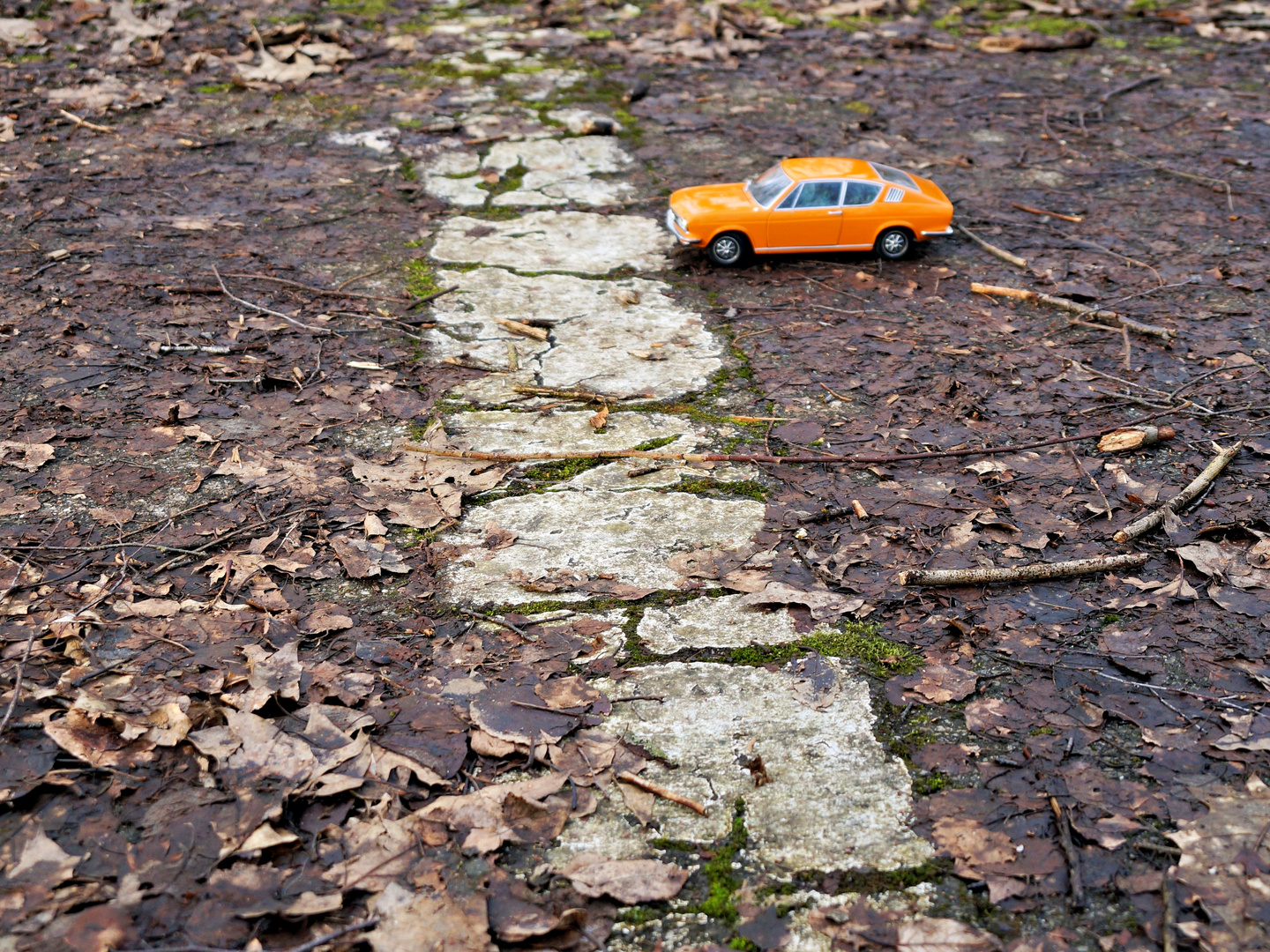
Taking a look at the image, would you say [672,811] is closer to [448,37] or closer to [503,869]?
[503,869]

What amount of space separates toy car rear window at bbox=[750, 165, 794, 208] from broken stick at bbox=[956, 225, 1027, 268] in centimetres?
152

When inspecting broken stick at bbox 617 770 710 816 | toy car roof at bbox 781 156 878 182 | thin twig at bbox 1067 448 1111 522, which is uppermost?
toy car roof at bbox 781 156 878 182

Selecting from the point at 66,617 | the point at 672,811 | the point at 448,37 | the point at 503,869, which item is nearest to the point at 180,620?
the point at 66,617

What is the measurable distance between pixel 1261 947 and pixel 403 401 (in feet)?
14.0

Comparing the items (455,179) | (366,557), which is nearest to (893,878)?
(366,557)

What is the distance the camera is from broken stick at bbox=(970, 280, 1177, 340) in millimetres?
5826

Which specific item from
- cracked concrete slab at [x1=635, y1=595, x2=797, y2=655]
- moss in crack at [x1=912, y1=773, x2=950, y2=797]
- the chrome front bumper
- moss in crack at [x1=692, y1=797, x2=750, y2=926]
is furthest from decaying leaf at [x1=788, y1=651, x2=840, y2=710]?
the chrome front bumper

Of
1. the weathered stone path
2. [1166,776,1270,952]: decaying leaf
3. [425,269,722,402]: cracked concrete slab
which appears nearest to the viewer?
[1166,776,1270,952]: decaying leaf

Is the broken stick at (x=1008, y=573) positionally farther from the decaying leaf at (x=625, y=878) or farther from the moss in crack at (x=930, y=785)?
the decaying leaf at (x=625, y=878)

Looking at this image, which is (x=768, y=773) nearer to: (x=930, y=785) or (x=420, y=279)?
(x=930, y=785)

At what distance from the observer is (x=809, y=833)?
294 centimetres

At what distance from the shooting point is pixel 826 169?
6.74m

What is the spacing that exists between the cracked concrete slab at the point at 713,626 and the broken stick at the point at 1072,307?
11.5 feet

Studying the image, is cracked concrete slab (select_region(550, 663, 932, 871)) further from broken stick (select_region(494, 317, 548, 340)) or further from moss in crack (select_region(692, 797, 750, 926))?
broken stick (select_region(494, 317, 548, 340))
